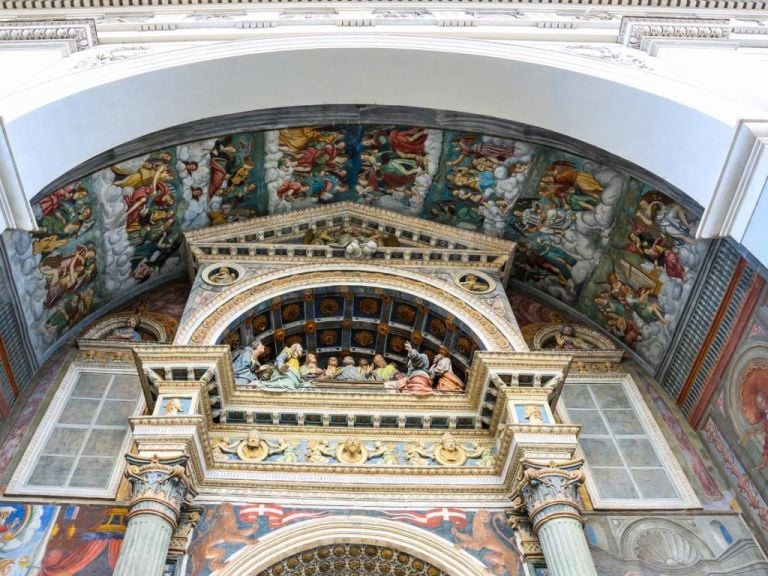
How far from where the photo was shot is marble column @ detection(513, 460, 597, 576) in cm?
666

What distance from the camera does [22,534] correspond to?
298 inches

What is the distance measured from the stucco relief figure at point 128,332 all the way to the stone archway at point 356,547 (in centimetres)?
442

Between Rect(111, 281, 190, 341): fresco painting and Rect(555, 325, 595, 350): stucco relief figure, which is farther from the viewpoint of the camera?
Rect(555, 325, 595, 350): stucco relief figure

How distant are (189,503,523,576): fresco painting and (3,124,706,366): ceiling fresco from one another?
3.95 meters

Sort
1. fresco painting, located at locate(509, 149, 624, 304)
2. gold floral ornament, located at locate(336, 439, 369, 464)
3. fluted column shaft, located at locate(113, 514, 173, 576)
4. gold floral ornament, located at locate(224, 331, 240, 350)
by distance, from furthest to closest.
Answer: fresco painting, located at locate(509, 149, 624, 304), gold floral ornament, located at locate(224, 331, 240, 350), gold floral ornament, located at locate(336, 439, 369, 464), fluted column shaft, located at locate(113, 514, 173, 576)

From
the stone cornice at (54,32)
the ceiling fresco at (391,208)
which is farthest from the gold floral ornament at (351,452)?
the stone cornice at (54,32)

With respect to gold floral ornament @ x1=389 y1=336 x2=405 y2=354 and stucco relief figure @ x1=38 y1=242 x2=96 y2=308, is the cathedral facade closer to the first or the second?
stucco relief figure @ x1=38 y1=242 x2=96 y2=308

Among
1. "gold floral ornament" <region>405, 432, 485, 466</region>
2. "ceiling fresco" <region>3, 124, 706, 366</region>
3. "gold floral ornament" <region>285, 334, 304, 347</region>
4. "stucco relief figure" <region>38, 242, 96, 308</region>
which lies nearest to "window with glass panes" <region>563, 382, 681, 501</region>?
"ceiling fresco" <region>3, 124, 706, 366</region>

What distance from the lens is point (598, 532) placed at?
8.16 metres

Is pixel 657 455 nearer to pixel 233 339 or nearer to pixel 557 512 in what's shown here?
pixel 557 512

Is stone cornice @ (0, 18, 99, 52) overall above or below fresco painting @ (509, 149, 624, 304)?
above

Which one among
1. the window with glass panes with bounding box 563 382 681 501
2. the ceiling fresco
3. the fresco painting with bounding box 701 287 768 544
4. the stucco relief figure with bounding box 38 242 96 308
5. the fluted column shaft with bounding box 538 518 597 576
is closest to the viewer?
the fluted column shaft with bounding box 538 518 597 576

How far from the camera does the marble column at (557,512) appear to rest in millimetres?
6664

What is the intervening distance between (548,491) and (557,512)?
25 centimetres
